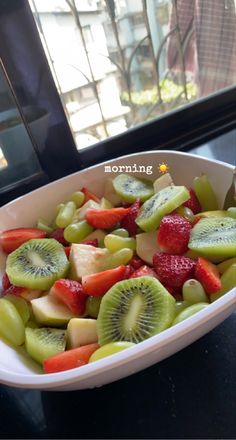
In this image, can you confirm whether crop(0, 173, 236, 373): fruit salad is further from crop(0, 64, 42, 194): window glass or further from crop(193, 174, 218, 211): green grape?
crop(0, 64, 42, 194): window glass

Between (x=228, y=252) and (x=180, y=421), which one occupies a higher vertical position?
(x=228, y=252)

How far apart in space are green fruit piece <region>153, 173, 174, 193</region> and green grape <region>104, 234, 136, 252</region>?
0.14 m

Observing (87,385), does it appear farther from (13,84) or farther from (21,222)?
(13,84)

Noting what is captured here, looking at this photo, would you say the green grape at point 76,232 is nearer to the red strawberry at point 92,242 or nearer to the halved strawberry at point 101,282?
the red strawberry at point 92,242

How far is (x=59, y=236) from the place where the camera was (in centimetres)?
78

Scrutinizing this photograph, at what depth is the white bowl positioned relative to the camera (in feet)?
1.55

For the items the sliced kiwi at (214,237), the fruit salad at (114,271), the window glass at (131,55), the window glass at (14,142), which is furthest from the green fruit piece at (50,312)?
the window glass at (131,55)

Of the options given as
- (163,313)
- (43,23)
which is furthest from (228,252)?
(43,23)

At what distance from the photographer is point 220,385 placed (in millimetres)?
582

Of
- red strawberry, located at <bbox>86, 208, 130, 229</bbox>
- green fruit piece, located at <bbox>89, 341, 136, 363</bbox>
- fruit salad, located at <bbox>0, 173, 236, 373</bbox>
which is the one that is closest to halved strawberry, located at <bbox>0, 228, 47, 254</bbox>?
fruit salad, located at <bbox>0, 173, 236, 373</bbox>

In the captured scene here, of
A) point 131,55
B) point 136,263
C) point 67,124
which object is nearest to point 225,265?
point 136,263

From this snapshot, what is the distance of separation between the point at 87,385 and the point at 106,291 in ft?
0.48

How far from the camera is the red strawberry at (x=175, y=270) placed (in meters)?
0.60

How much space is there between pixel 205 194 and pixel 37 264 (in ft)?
1.03
